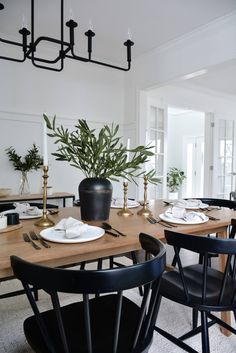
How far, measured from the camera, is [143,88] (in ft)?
13.3

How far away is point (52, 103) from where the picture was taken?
12.5 feet

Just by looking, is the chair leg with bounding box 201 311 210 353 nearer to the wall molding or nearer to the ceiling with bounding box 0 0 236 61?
the ceiling with bounding box 0 0 236 61

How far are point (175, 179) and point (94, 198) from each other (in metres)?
6.17

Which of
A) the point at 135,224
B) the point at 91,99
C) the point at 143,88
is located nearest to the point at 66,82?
the point at 91,99

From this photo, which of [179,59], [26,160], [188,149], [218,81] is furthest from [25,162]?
[188,149]

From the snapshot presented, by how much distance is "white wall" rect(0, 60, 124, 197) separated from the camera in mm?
3473

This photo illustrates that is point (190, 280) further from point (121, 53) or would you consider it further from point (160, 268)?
point (121, 53)

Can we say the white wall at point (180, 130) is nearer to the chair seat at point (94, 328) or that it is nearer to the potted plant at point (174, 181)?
the potted plant at point (174, 181)

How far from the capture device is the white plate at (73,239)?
3.73ft

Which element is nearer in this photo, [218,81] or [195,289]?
[195,289]

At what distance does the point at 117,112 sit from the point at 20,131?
5.36 feet

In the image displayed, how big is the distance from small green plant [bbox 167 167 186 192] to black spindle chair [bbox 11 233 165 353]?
A: 641 centimetres

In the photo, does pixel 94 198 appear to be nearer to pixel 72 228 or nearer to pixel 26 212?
pixel 72 228

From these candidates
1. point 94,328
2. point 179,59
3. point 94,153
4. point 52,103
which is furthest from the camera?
point 52,103
